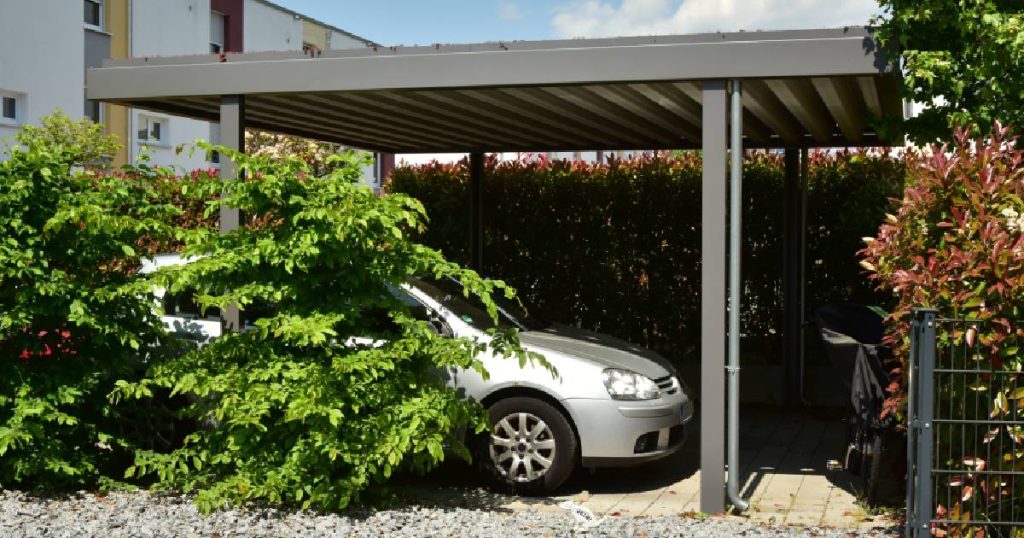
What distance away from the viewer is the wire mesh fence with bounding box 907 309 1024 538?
5934 millimetres

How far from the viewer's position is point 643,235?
Result: 13414 millimetres

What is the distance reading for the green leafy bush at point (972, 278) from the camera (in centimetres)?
600

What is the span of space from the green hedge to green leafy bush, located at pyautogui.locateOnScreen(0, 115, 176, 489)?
633 centimetres

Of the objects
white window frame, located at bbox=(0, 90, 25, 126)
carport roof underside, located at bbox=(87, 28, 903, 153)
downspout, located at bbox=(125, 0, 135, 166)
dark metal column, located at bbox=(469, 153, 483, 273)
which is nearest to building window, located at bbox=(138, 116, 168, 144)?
downspout, located at bbox=(125, 0, 135, 166)

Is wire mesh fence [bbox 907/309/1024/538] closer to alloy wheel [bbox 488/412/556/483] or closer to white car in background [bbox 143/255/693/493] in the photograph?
white car in background [bbox 143/255/693/493]

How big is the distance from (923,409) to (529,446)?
9.63 ft

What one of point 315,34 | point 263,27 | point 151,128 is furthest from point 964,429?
point 315,34

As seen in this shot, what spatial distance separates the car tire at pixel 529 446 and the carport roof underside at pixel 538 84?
222 centimetres

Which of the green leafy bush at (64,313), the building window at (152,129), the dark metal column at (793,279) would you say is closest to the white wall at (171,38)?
the building window at (152,129)

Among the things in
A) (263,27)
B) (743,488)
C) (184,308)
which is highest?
(263,27)

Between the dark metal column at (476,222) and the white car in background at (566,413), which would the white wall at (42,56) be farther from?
the white car in background at (566,413)

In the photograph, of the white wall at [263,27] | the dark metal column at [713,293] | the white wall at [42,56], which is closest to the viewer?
the dark metal column at [713,293]

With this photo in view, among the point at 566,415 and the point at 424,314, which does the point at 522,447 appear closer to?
the point at 566,415

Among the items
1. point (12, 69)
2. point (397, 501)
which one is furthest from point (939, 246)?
point (12, 69)
